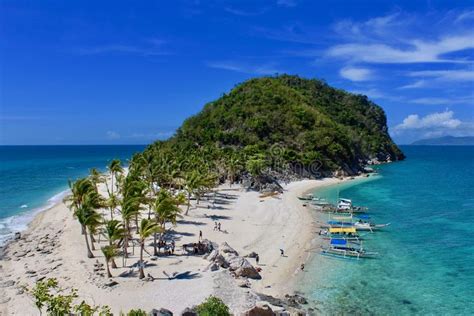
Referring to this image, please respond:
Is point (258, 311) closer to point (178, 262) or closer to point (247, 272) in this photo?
point (247, 272)

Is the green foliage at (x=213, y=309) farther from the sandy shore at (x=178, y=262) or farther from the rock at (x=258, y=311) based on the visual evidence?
the sandy shore at (x=178, y=262)

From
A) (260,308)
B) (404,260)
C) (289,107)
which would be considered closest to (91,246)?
(260,308)

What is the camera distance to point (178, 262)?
32.8 m

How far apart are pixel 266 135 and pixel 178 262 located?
84.9m

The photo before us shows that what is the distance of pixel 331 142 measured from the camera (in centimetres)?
11456

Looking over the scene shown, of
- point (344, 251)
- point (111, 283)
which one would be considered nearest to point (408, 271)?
point (344, 251)

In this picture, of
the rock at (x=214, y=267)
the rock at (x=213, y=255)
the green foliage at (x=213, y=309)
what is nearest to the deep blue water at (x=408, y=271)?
the rock at (x=214, y=267)

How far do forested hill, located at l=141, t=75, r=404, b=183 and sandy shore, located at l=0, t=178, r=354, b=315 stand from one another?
1172 inches

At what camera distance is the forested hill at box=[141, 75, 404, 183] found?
320 ft

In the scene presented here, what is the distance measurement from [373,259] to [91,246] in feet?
89.2

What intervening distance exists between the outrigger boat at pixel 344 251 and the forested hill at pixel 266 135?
38878mm

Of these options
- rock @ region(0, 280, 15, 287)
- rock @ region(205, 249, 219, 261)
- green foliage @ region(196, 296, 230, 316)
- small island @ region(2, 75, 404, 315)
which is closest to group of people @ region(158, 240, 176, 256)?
small island @ region(2, 75, 404, 315)

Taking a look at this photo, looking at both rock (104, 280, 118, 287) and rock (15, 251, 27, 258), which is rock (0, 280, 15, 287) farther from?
rock (104, 280, 118, 287)

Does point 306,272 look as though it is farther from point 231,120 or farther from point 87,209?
point 231,120
